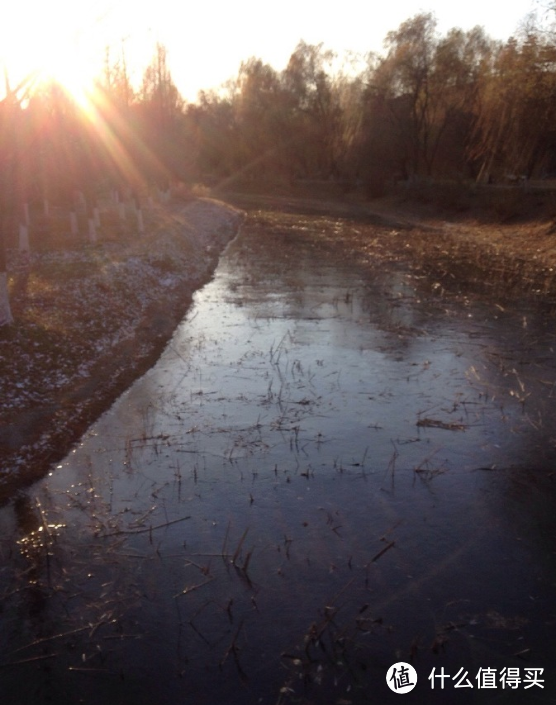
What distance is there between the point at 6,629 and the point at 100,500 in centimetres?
216

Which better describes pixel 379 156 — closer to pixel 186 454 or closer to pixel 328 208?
pixel 328 208

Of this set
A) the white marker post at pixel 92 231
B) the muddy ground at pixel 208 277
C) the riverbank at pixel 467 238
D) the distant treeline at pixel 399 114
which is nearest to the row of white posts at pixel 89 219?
the white marker post at pixel 92 231

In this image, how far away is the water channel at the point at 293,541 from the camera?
5.13 metres

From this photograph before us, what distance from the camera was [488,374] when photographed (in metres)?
12.0

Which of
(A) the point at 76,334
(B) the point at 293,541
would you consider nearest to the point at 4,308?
(A) the point at 76,334

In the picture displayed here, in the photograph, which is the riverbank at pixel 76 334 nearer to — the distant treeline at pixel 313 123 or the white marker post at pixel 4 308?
the white marker post at pixel 4 308

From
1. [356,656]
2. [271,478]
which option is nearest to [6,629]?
[356,656]

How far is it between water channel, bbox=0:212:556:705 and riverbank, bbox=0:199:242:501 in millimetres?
424

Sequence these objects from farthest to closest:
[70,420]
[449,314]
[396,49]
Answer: [396,49]
[449,314]
[70,420]

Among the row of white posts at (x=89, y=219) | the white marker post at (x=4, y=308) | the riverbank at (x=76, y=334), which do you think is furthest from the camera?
the row of white posts at (x=89, y=219)

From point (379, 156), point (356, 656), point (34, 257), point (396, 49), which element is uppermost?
point (396, 49)

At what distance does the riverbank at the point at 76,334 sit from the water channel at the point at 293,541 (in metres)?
0.42

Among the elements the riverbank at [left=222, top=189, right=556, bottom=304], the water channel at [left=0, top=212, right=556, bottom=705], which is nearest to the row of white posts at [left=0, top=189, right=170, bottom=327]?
the water channel at [left=0, top=212, right=556, bottom=705]

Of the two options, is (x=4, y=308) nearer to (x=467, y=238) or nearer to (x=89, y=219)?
(x=89, y=219)
